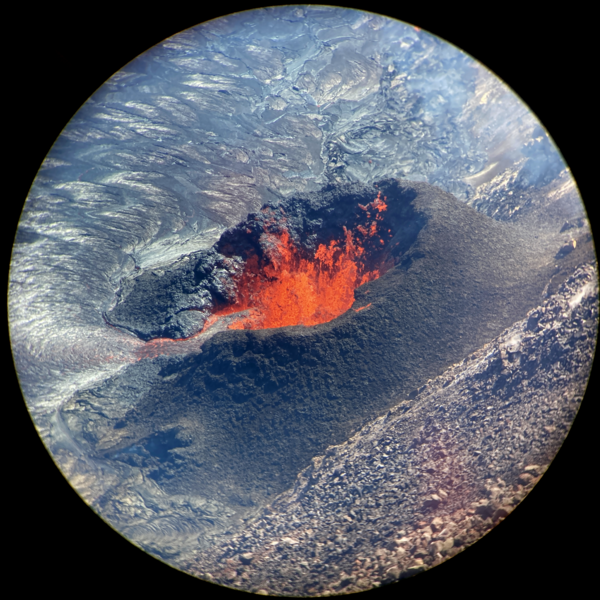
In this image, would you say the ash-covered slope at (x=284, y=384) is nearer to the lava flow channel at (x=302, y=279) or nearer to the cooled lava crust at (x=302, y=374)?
the cooled lava crust at (x=302, y=374)

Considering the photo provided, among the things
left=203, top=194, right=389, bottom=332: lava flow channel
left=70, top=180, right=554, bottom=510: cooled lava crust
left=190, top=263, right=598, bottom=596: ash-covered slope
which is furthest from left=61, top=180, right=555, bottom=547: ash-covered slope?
left=203, top=194, right=389, bottom=332: lava flow channel

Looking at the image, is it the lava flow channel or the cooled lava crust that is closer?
the cooled lava crust

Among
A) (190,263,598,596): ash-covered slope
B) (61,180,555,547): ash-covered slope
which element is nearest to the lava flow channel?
(61,180,555,547): ash-covered slope

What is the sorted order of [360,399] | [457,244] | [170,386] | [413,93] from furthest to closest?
[413,93] < [457,244] < [170,386] < [360,399]

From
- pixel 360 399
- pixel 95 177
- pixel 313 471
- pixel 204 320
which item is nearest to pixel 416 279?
pixel 360 399

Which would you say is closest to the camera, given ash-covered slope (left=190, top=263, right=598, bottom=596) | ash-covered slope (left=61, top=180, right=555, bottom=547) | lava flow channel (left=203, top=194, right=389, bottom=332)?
ash-covered slope (left=190, top=263, right=598, bottom=596)

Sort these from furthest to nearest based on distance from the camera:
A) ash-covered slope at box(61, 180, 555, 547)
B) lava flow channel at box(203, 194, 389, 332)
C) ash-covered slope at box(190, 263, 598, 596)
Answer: lava flow channel at box(203, 194, 389, 332) → ash-covered slope at box(61, 180, 555, 547) → ash-covered slope at box(190, 263, 598, 596)

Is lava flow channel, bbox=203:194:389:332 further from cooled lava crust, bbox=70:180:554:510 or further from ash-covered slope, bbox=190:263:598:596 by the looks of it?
ash-covered slope, bbox=190:263:598:596

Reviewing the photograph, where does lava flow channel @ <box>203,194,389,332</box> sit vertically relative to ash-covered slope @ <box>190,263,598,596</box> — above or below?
above

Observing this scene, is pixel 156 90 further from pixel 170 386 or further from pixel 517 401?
pixel 517 401
